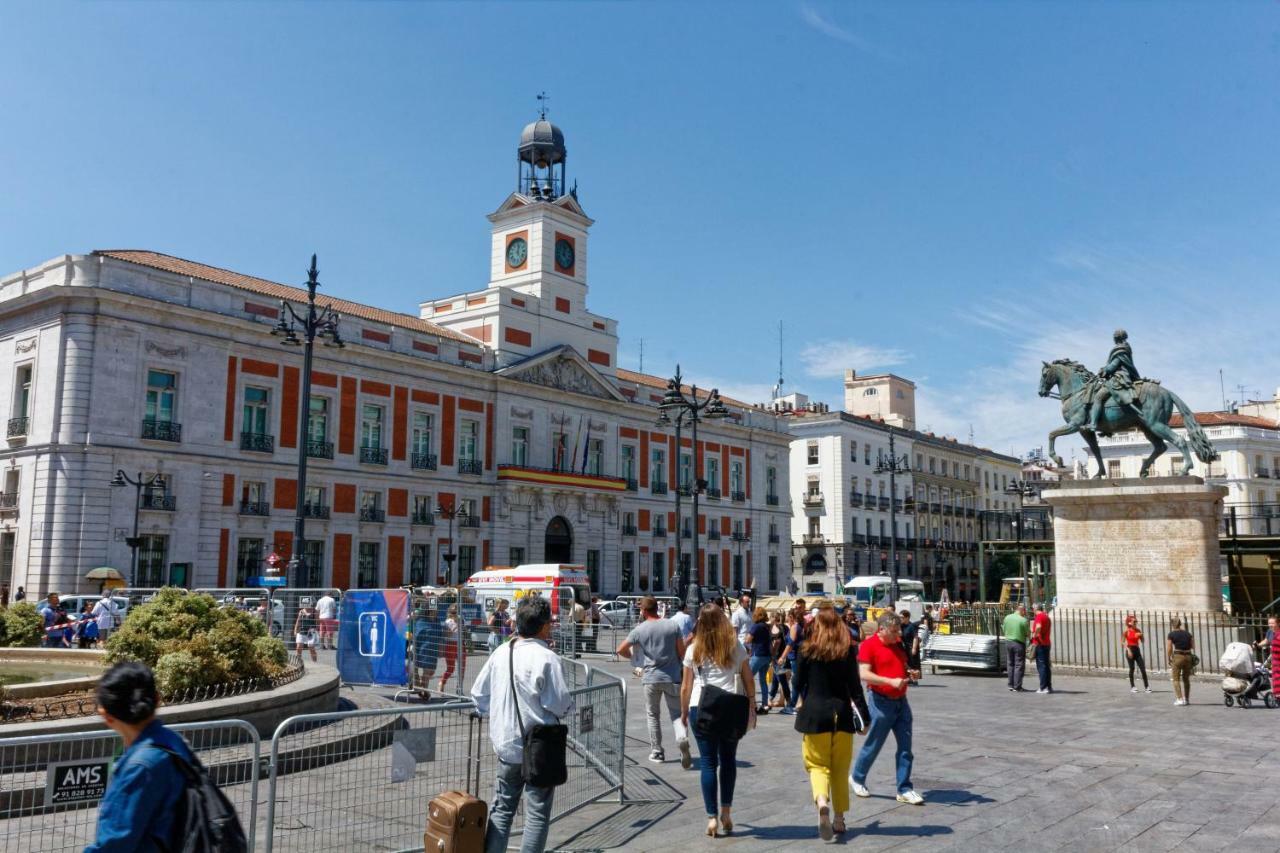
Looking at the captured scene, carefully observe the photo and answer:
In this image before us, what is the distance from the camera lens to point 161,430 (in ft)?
112

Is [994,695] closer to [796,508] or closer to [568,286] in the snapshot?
[568,286]

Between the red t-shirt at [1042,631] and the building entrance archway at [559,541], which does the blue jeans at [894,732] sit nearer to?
the red t-shirt at [1042,631]

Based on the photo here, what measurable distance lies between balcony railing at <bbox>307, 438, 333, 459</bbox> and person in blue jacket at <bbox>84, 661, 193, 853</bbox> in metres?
36.6

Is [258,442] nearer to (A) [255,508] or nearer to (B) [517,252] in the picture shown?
(A) [255,508]

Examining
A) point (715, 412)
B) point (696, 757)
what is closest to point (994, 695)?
point (696, 757)

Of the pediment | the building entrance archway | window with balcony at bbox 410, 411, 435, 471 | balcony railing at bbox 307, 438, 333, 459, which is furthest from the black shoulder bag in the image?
the building entrance archway

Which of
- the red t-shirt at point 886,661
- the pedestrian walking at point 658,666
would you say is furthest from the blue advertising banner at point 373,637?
the red t-shirt at point 886,661

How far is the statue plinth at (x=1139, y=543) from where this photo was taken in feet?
58.1

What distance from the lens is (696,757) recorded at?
10.5m

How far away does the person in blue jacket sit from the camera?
3318 mm

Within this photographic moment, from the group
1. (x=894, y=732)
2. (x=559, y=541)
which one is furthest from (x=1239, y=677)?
(x=559, y=541)

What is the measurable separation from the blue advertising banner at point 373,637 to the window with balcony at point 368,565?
25.7 m

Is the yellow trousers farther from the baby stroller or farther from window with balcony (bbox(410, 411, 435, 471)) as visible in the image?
window with balcony (bbox(410, 411, 435, 471))

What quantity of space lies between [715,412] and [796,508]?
1508 inches
